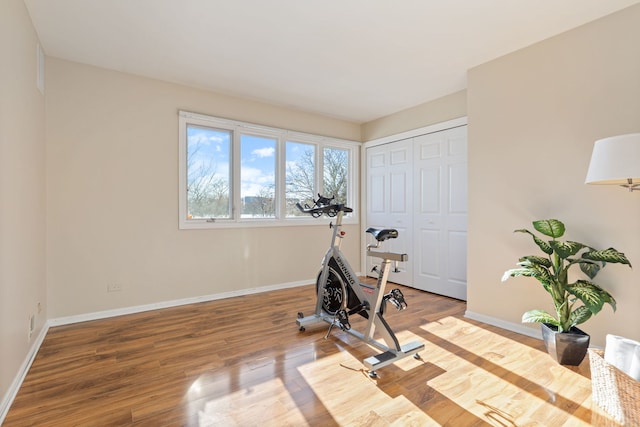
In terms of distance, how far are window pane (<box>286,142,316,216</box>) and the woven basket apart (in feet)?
11.6

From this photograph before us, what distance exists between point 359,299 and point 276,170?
2.53 m

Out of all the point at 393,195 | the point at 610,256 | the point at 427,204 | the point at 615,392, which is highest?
the point at 393,195

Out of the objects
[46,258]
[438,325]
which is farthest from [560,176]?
[46,258]

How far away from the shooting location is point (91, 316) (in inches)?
124

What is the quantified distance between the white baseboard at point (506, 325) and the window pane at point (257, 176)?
279 cm

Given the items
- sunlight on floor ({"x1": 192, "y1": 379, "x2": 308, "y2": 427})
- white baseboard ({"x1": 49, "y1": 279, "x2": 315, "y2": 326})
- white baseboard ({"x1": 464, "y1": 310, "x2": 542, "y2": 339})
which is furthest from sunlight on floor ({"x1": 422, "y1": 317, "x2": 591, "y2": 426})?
white baseboard ({"x1": 49, "y1": 279, "x2": 315, "y2": 326})

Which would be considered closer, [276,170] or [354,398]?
[354,398]

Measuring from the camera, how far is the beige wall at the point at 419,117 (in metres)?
3.86

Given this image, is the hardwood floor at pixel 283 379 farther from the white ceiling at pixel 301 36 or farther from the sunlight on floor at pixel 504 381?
the white ceiling at pixel 301 36

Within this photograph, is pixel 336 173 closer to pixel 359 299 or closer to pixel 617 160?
pixel 359 299

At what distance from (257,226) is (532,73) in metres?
3.44

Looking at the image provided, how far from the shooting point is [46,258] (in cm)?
295

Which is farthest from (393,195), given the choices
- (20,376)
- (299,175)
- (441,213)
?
(20,376)

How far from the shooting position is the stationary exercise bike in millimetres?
2195
